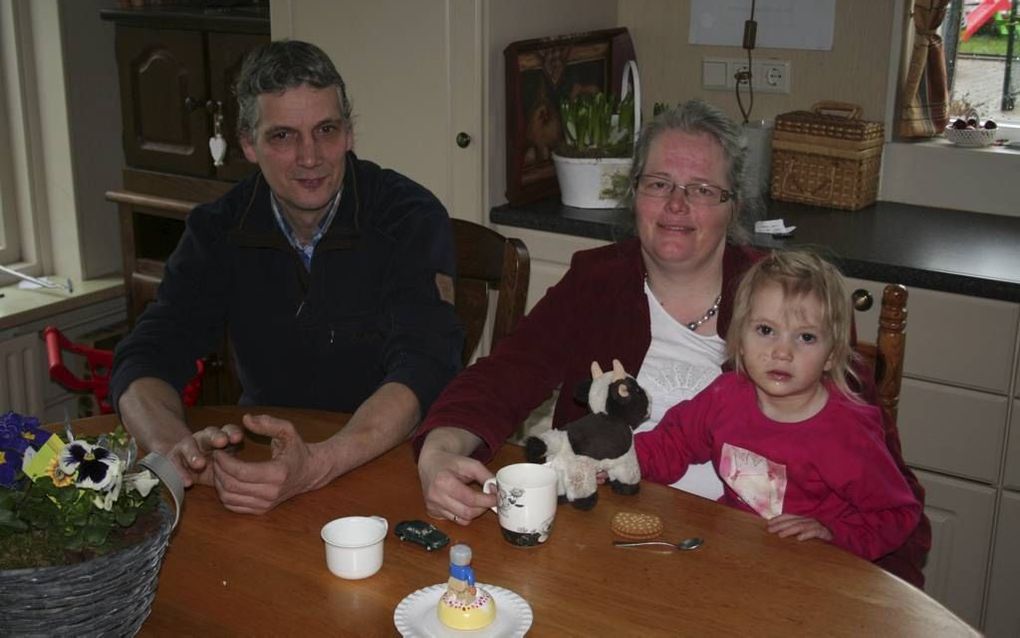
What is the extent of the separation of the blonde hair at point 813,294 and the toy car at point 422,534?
0.51m

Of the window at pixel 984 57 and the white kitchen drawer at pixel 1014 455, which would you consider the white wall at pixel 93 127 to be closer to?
the window at pixel 984 57

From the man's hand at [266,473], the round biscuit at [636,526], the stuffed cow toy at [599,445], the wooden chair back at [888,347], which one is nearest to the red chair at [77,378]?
the man's hand at [266,473]

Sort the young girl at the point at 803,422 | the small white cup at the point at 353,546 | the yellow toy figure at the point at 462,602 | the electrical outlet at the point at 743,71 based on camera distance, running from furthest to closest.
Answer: the electrical outlet at the point at 743,71, the young girl at the point at 803,422, the small white cup at the point at 353,546, the yellow toy figure at the point at 462,602

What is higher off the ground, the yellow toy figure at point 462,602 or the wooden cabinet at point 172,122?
the wooden cabinet at point 172,122

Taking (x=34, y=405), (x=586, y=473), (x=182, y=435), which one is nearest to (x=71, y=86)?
(x=34, y=405)

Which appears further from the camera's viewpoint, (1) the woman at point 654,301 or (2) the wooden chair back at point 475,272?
(2) the wooden chair back at point 475,272

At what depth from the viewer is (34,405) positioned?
3357 mm

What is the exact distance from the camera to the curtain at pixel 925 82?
2883 millimetres

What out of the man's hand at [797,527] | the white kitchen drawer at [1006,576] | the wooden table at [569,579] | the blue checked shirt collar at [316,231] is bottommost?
the white kitchen drawer at [1006,576]

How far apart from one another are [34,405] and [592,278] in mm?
2102

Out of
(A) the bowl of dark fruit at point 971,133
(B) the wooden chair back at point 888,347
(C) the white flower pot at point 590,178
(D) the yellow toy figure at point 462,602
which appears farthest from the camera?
(A) the bowl of dark fruit at point 971,133

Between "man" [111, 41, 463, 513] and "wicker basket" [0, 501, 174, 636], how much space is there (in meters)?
0.68

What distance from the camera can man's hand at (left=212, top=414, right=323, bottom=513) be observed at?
1.49 meters

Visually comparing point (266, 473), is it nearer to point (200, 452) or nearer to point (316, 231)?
point (200, 452)
